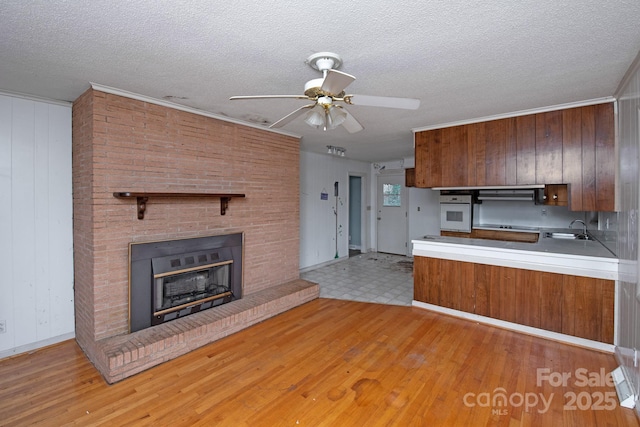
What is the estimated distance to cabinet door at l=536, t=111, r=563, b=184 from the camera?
3.14 meters

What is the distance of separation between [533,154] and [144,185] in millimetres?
4153

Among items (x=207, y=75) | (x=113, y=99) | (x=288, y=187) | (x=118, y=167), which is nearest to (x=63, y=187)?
(x=118, y=167)

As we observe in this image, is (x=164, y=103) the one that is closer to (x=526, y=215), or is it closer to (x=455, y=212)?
(x=455, y=212)

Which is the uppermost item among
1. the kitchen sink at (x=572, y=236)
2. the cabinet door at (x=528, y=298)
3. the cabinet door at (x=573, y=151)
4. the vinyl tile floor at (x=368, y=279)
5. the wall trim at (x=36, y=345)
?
the cabinet door at (x=573, y=151)

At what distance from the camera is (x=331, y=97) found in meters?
1.89

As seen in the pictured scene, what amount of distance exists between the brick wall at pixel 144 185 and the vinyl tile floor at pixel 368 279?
1304 millimetres

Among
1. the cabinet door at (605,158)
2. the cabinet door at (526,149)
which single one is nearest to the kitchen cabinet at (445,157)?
the cabinet door at (526,149)

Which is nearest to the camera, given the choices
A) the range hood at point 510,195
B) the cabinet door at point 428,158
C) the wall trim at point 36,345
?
the wall trim at point 36,345

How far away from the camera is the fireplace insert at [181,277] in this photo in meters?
2.80

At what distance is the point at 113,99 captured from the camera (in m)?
2.67

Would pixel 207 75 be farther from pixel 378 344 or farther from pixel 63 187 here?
pixel 378 344

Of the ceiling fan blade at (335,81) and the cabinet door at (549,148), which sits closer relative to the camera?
the ceiling fan blade at (335,81)

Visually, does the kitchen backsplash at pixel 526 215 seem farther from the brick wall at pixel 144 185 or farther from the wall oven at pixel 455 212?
the brick wall at pixel 144 185

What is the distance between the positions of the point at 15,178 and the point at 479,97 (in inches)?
175
